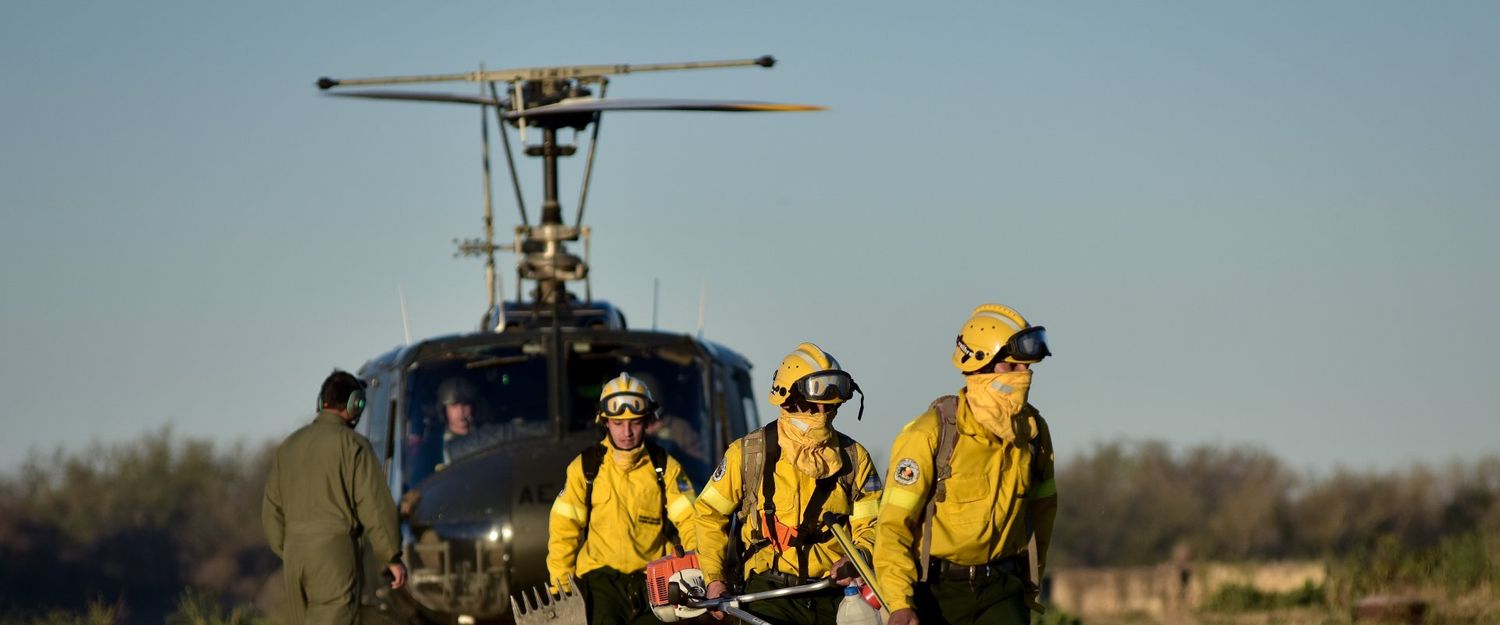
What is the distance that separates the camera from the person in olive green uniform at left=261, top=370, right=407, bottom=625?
39.8ft

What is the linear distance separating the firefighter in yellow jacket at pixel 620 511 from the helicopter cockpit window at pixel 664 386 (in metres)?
4.33

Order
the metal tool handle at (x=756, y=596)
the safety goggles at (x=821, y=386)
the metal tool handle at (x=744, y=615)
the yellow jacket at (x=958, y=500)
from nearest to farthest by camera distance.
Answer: the yellow jacket at (x=958, y=500) < the metal tool handle at (x=756, y=596) < the metal tool handle at (x=744, y=615) < the safety goggles at (x=821, y=386)

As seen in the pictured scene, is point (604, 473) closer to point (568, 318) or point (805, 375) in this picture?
point (805, 375)

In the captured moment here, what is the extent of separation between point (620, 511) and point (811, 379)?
6.01 feet

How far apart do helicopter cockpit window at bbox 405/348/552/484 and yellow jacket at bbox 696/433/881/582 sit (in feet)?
18.5

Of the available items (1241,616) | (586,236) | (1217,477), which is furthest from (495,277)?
(1217,477)

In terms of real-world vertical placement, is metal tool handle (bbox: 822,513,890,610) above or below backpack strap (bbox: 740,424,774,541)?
below

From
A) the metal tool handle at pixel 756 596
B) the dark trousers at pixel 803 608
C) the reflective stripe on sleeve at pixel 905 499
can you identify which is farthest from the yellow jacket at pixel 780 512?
the reflective stripe on sleeve at pixel 905 499

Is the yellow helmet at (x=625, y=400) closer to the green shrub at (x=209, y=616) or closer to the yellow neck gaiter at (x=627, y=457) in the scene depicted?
the yellow neck gaiter at (x=627, y=457)

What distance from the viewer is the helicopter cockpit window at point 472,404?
15.8 metres

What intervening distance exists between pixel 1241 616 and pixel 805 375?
11.5 meters

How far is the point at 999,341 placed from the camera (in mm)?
8539

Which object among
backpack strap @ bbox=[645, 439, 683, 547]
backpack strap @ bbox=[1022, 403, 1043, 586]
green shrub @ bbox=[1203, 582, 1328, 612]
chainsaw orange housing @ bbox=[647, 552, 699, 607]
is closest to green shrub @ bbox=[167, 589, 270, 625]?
backpack strap @ bbox=[645, 439, 683, 547]

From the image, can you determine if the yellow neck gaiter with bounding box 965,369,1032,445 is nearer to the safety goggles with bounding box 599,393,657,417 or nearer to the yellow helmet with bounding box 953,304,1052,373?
the yellow helmet with bounding box 953,304,1052,373
